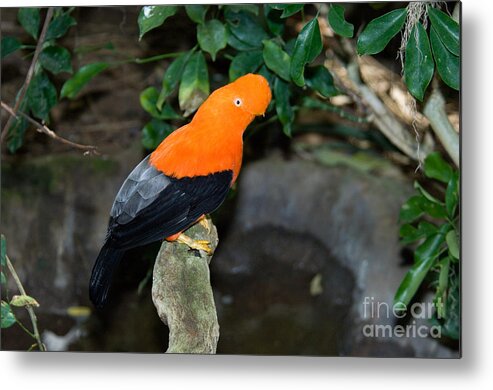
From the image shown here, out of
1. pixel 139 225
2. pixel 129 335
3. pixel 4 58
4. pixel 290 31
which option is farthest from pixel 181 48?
pixel 129 335

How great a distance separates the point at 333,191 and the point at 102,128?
104cm

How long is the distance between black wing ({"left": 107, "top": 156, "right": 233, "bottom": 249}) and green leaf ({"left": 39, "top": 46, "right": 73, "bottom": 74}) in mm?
630

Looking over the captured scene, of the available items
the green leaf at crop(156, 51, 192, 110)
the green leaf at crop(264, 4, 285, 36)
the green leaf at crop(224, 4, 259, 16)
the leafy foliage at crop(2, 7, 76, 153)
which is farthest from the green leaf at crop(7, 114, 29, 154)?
the green leaf at crop(264, 4, 285, 36)

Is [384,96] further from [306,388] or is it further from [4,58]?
[4,58]

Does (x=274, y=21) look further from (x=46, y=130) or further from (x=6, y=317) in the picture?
(x=6, y=317)

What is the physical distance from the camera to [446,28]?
2.44 metres

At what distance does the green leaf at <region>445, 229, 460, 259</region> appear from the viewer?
8.44 ft

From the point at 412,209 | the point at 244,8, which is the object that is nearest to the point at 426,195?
the point at 412,209

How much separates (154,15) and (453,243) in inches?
50.6

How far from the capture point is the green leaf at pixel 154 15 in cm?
263

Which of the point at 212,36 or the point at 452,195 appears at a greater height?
A: the point at 212,36

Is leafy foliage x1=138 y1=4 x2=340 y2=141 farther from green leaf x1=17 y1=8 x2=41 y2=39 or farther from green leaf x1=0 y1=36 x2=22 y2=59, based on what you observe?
green leaf x1=0 y1=36 x2=22 y2=59

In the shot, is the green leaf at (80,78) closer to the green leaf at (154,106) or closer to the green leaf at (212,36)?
the green leaf at (154,106)

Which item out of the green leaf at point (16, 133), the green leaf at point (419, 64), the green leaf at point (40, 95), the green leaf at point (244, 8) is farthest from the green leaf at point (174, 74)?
the green leaf at point (419, 64)
